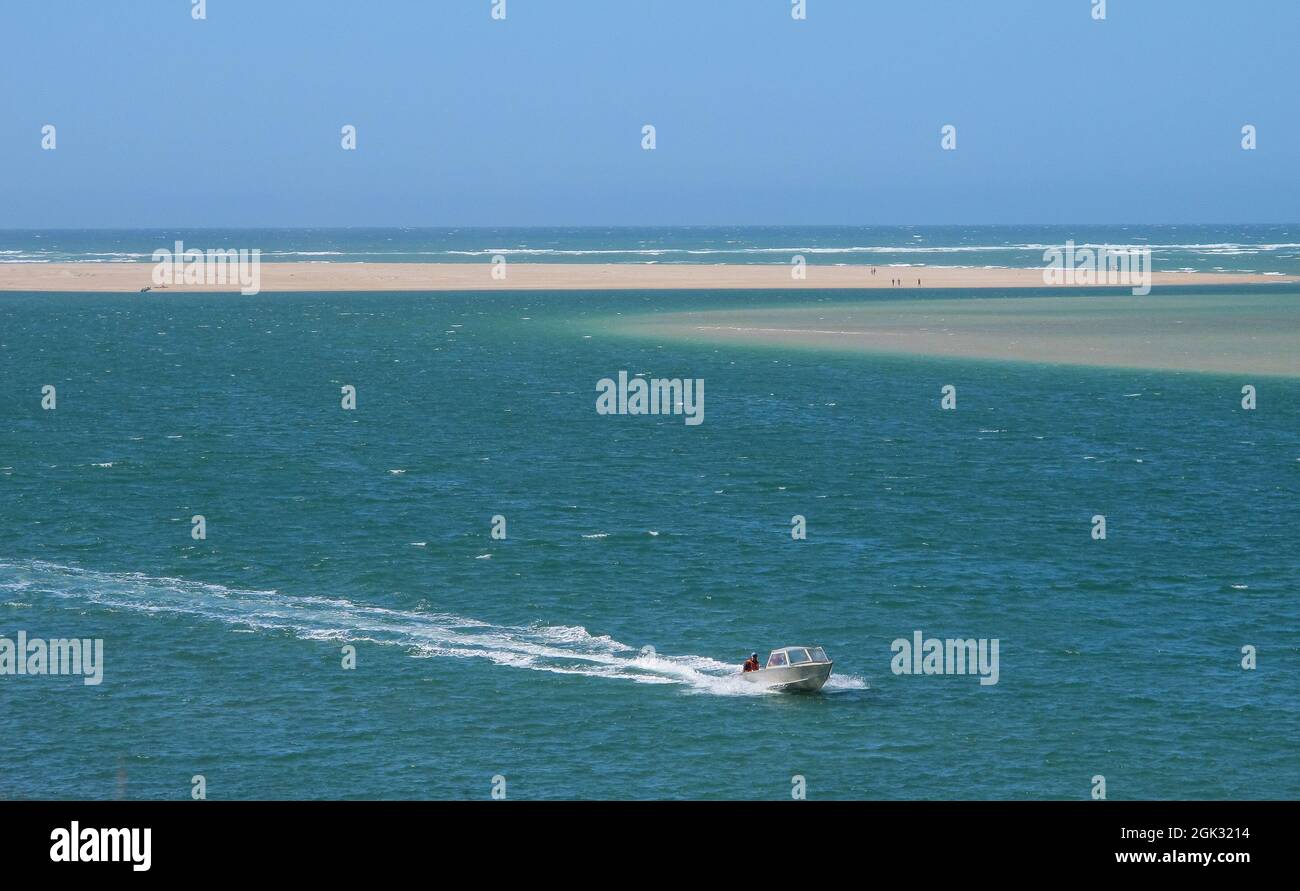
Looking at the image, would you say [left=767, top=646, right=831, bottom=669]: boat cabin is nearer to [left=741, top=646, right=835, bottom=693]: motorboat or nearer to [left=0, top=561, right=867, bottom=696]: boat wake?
[left=741, top=646, right=835, bottom=693]: motorboat

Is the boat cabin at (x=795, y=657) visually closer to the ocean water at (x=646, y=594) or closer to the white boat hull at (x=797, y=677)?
the white boat hull at (x=797, y=677)

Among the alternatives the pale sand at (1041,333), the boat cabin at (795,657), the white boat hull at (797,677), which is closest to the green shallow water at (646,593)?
the white boat hull at (797,677)

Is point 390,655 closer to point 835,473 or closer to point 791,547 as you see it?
point 791,547

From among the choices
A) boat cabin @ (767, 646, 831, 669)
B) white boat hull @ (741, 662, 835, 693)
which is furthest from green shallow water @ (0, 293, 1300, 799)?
boat cabin @ (767, 646, 831, 669)
